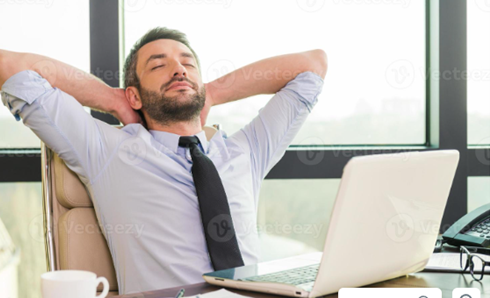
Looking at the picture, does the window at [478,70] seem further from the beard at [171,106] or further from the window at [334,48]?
the beard at [171,106]

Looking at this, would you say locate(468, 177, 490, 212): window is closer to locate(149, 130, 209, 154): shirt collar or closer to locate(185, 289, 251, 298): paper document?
locate(149, 130, 209, 154): shirt collar

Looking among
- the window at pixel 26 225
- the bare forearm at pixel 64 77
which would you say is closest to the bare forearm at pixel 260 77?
the bare forearm at pixel 64 77

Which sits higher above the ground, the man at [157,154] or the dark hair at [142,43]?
the dark hair at [142,43]

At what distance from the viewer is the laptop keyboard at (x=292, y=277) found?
36.3 inches

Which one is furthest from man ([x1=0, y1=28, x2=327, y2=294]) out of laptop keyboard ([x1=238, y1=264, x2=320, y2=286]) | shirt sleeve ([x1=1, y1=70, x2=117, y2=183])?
laptop keyboard ([x1=238, y1=264, x2=320, y2=286])

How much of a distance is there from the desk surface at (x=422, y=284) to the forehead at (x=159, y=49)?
1.03 meters

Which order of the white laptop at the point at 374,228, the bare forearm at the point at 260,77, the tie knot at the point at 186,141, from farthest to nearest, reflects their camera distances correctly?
the bare forearm at the point at 260,77, the tie knot at the point at 186,141, the white laptop at the point at 374,228

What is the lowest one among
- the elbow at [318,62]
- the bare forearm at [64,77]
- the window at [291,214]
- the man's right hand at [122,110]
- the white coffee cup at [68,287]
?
the window at [291,214]

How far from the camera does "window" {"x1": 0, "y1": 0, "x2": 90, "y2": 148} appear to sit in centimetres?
201

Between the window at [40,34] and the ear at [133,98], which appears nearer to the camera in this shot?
the ear at [133,98]

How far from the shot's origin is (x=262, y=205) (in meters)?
2.25

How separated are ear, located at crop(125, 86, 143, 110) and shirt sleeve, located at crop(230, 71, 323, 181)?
35 centimetres

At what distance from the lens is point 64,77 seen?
1634 millimetres

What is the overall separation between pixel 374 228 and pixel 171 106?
101 cm
